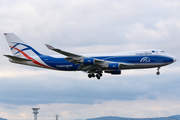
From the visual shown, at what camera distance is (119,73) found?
66062 mm

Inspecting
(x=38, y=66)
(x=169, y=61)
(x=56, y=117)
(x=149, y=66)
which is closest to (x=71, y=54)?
(x=38, y=66)

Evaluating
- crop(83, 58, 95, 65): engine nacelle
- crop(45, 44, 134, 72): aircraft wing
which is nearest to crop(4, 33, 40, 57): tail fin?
crop(45, 44, 134, 72): aircraft wing

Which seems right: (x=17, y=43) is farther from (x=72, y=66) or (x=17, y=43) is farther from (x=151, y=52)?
(x=151, y=52)

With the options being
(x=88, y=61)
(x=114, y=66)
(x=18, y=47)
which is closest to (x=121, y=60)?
(x=114, y=66)

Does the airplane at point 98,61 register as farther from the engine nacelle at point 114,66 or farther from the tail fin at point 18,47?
the tail fin at point 18,47

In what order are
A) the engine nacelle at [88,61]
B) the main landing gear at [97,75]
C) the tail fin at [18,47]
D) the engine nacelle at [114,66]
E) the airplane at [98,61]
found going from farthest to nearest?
the tail fin at [18,47] → the main landing gear at [97,75] → the airplane at [98,61] → the engine nacelle at [114,66] → the engine nacelle at [88,61]

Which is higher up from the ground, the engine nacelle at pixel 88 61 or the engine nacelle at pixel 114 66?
the engine nacelle at pixel 88 61

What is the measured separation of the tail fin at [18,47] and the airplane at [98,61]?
79 centimetres

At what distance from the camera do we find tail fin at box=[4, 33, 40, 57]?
66.5m

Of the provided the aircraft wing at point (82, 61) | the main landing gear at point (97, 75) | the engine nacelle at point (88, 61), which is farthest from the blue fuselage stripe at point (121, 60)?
the main landing gear at point (97, 75)

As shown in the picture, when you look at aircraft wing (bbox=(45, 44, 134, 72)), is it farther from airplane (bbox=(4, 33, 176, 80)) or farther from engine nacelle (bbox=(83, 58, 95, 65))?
engine nacelle (bbox=(83, 58, 95, 65))

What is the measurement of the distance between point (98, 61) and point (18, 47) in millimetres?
20212

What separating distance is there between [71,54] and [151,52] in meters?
16.4

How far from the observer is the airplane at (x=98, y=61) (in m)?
58.8
